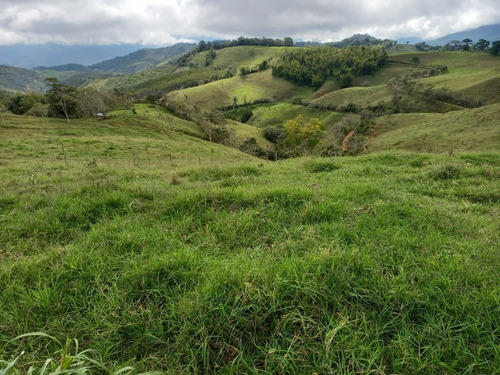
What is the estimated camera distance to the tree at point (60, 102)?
5103 cm

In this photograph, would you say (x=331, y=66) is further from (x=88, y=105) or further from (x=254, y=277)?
(x=254, y=277)

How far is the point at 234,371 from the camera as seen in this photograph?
7.23 ft

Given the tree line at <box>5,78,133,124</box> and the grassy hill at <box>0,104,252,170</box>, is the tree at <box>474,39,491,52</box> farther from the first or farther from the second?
the tree line at <box>5,78,133,124</box>

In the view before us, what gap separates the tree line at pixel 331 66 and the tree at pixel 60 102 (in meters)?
113

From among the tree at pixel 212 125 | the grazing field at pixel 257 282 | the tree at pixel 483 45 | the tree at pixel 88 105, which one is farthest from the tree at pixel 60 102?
the tree at pixel 483 45

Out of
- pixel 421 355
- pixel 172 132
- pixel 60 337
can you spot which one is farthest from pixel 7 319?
pixel 172 132

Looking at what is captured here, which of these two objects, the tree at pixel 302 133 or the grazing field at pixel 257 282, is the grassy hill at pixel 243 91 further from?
the grazing field at pixel 257 282

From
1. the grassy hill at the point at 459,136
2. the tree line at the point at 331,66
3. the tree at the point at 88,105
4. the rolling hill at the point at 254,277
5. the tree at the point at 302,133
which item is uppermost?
the tree line at the point at 331,66

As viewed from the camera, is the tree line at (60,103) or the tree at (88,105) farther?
the tree at (88,105)

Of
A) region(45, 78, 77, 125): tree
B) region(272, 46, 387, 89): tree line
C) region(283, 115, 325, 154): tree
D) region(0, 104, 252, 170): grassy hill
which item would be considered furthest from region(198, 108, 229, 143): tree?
region(272, 46, 387, 89): tree line

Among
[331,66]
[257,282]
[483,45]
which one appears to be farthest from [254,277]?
[483,45]

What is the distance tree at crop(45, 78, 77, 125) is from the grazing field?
58.1 metres

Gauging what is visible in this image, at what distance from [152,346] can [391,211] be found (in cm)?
458

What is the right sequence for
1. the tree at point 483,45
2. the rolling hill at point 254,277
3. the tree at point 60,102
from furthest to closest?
1. the tree at point 483,45
2. the tree at point 60,102
3. the rolling hill at point 254,277
